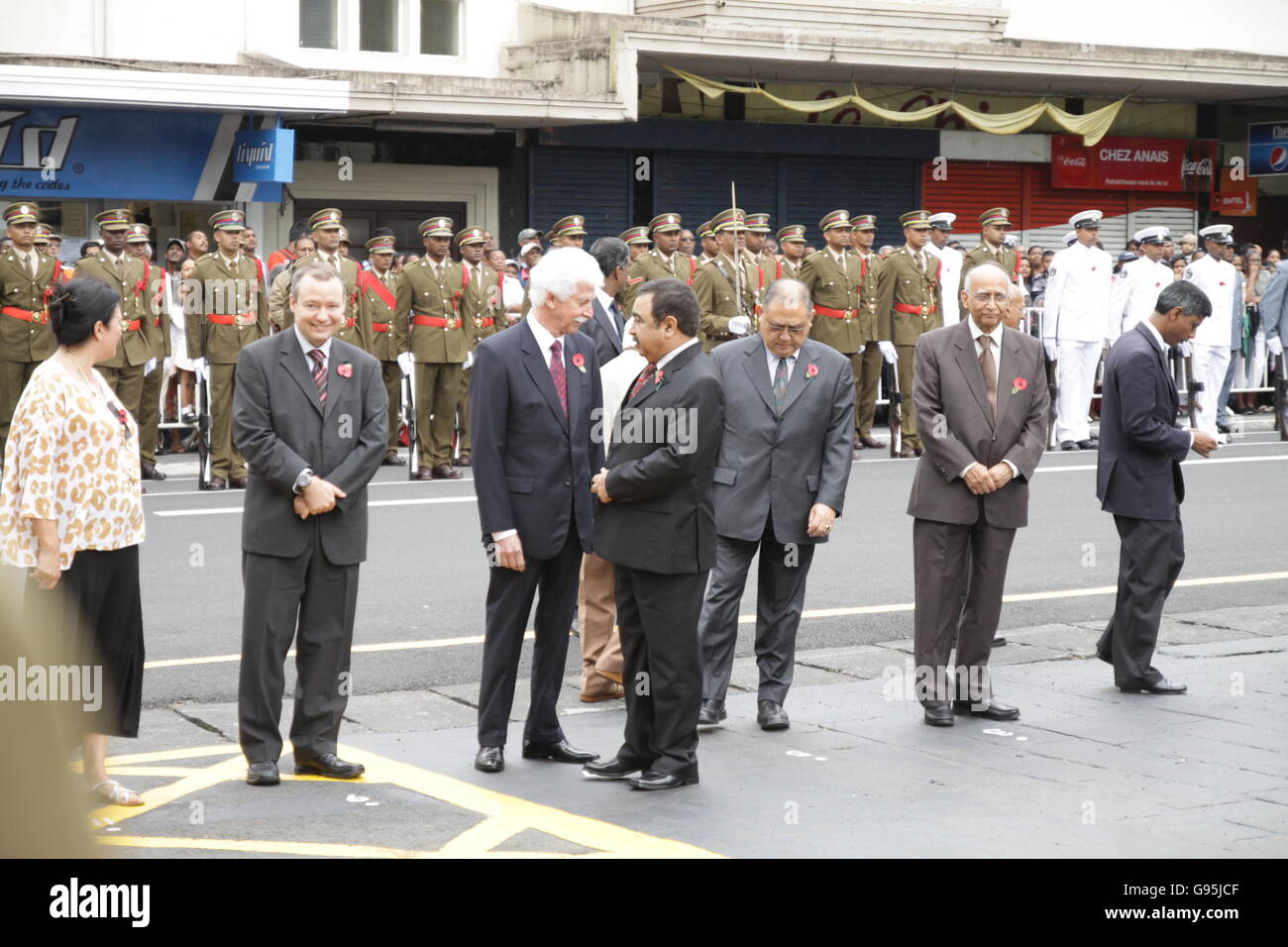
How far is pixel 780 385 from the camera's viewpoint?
26.1 ft

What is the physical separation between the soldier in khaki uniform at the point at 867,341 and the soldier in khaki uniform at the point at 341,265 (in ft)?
17.8

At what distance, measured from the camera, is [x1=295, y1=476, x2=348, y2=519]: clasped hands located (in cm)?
657

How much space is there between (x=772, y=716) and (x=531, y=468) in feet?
5.22

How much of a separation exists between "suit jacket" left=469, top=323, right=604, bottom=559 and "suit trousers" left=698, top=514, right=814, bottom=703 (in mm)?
981

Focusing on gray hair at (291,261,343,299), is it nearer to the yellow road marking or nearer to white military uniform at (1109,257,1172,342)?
the yellow road marking

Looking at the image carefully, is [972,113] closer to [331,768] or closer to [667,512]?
[667,512]

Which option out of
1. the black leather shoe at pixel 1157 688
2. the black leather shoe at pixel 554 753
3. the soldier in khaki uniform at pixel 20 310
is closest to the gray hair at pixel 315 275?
the black leather shoe at pixel 554 753

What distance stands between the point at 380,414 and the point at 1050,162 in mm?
23667

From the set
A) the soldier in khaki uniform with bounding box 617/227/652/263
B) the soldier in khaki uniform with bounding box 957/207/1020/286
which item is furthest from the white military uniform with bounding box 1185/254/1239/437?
the soldier in khaki uniform with bounding box 617/227/652/263

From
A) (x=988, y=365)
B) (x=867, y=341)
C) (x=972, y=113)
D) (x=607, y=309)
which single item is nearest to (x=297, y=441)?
(x=607, y=309)

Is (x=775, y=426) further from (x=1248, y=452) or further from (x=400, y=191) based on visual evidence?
(x=400, y=191)

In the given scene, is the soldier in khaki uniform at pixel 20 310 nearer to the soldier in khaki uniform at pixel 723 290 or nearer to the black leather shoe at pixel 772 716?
the soldier in khaki uniform at pixel 723 290

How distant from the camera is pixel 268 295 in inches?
677

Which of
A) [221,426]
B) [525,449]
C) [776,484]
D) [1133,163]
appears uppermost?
[1133,163]
